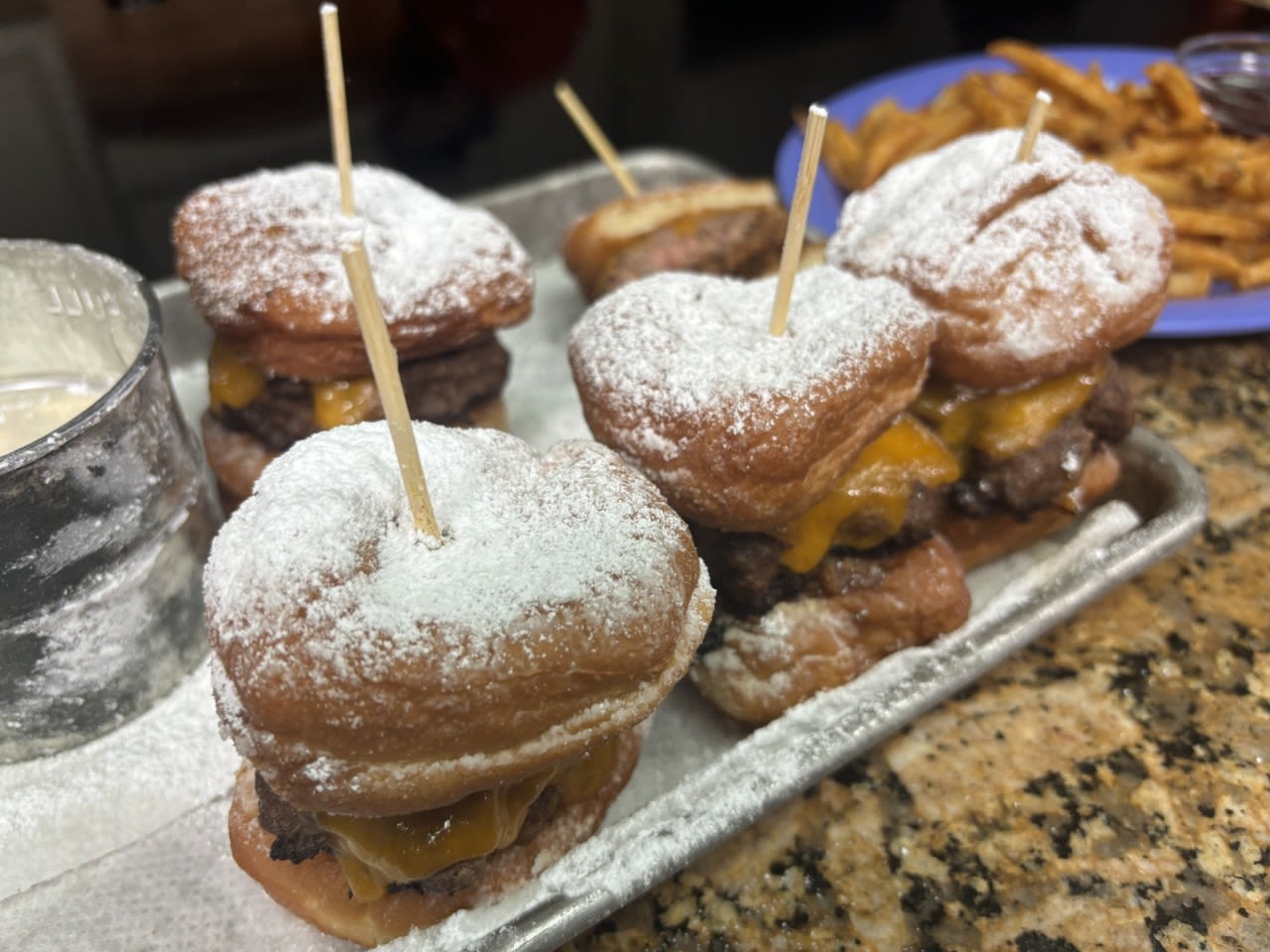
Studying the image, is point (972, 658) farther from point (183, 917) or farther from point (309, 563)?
point (183, 917)

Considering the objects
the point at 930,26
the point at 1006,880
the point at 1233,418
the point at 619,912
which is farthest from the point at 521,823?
the point at 930,26

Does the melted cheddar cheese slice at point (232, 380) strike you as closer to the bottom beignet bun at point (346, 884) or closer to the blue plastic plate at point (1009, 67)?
the bottom beignet bun at point (346, 884)

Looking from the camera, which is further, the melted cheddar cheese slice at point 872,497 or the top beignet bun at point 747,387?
the melted cheddar cheese slice at point 872,497

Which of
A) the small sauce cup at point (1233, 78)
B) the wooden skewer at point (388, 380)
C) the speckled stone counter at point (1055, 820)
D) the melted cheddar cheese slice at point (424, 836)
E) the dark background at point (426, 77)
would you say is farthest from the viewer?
the dark background at point (426, 77)

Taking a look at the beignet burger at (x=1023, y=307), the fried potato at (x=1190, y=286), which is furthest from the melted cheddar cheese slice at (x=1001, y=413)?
the fried potato at (x=1190, y=286)

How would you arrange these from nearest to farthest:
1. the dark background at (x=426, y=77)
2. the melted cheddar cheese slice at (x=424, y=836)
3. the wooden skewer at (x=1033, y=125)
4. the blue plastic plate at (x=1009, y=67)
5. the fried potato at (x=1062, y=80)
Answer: the melted cheddar cheese slice at (x=424, y=836) → the wooden skewer at (x=1033, y=125) → the blue plastic plate at (x=1009, y=67) → the fried potato at (x=1062, y=80) → the dark background at (x=426, y=77)

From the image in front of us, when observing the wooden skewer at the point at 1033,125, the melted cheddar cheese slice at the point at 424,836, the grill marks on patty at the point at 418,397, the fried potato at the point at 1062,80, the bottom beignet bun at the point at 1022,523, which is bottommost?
the bottom beignet bun at the point at 1022,523

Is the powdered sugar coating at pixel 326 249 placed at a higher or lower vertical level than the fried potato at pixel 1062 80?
higher
